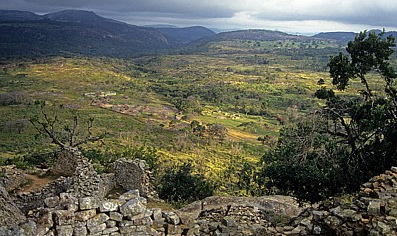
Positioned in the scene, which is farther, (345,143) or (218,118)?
(218,118)

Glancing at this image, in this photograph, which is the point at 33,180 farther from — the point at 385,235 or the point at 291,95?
the point at 291,95

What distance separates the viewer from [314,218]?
7.89 meters

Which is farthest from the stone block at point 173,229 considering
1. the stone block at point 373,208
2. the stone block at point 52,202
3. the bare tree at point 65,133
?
the bare tree at point 65,133

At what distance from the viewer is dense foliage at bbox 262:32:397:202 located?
12430 millimetres

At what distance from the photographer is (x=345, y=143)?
1400 cm

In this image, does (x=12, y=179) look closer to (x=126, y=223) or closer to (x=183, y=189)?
(x=183, y=189)

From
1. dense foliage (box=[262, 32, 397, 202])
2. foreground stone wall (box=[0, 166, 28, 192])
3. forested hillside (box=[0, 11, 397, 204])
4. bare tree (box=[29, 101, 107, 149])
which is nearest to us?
dense foliage (box=[262, 32, 397, 202])

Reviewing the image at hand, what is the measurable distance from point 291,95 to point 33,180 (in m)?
105

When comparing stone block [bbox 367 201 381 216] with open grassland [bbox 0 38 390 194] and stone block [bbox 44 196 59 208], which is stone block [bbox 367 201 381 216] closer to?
stone block [bbox 44 196 59 208]

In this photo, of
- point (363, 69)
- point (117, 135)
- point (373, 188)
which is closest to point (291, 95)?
point (117, 135)

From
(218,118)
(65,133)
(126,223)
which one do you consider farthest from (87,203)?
(218,118)

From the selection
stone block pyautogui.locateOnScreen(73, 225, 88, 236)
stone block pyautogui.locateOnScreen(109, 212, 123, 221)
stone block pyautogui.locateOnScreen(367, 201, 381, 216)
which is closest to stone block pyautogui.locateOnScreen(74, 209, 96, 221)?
stone block pyautogui.locateOnScreen(73, 225, 88, 236)

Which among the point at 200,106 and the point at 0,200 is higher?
the point at 0,200

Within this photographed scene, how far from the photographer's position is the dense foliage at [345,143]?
12.4 m
